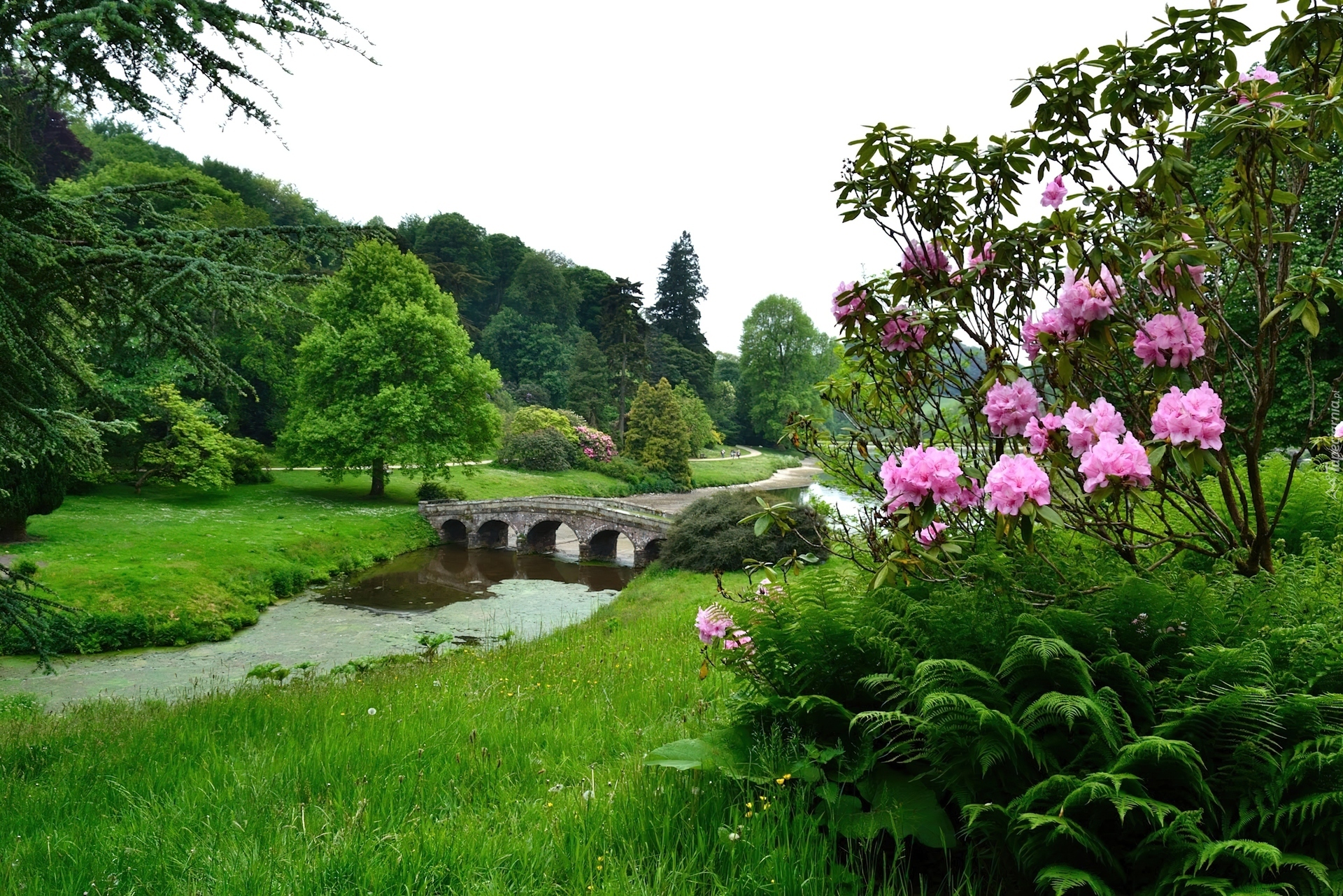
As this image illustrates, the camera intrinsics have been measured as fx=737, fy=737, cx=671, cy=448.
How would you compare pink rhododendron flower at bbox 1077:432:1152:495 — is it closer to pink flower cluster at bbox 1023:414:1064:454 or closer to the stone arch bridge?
pink flower cluster at bbox 1023:414:1064:454

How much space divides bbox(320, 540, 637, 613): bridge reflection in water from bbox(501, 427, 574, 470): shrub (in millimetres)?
14100

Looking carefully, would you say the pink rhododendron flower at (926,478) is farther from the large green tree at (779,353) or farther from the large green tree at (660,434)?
the large green tree at (779,353)

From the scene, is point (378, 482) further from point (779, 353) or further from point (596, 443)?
point (779, 353)

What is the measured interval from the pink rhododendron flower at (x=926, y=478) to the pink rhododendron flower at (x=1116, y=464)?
1.28 ft

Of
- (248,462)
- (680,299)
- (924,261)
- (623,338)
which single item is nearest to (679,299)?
(680,299)

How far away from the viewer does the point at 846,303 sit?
364 cm

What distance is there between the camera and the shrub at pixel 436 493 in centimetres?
3123

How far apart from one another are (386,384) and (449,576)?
9660 mm

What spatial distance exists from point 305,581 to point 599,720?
18.7m

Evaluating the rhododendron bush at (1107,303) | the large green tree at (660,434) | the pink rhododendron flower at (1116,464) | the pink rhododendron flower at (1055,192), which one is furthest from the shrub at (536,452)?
the pink rhododendron flower at (1116,464)

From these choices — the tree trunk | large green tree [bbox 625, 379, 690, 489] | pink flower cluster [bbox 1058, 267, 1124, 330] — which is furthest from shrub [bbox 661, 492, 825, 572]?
large green tree [bbox 625, 379, 690, 489]

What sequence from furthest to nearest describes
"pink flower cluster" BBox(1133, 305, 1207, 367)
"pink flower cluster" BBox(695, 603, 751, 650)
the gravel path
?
the gravel path
"pink flower cluster" BBox(695, 603, 751, 650)
"pink flower cluster" BBox(1133, 305, 1207, 367)

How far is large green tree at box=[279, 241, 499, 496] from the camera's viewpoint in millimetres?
28203

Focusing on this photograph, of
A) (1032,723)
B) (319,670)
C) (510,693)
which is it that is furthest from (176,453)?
(1032,723)
